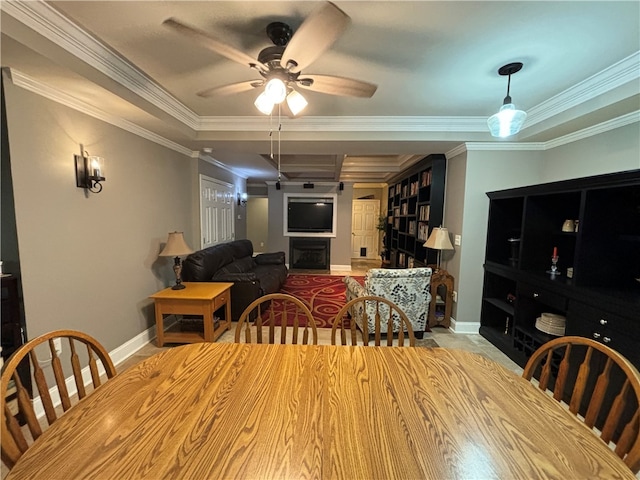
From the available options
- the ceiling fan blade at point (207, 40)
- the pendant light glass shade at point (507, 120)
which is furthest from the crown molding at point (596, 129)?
the ceiling fan blade at point (207, 40)

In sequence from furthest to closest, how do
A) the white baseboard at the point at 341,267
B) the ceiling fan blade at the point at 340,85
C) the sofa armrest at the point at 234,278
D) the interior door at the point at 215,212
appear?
the white baseboard at the point at 341,267
the interior door at the point at 215,212
the sofa armrest at the point at 234,278
the ceiling fan blade at the point at 340,85

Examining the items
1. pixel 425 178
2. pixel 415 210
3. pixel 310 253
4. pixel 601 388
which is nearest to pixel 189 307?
pixel 601 388

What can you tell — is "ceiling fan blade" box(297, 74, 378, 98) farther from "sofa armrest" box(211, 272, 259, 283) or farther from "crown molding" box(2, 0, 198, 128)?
"sofa armrest" box(211, 272, 259, 283)

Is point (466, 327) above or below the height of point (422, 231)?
below

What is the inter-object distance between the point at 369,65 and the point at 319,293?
375cm

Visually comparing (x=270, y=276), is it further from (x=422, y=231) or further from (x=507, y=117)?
(x=507, y=117)

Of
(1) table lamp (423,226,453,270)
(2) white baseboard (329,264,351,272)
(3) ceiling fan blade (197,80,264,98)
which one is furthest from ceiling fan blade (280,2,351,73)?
(2) white baseboard (329,264,351,272)

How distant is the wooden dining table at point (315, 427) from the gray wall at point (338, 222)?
586 centimetres

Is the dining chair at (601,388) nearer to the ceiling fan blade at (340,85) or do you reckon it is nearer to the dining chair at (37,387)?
the ceiling fan blade at (340,85)

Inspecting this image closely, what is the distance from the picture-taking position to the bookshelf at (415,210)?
3.84m

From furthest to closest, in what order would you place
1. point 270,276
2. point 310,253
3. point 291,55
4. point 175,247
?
point 310,253 < point 270,276 < point 175,247 < point 291,55

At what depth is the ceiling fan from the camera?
1.19 meters

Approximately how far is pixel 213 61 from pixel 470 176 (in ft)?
9.44

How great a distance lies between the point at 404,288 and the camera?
9.54 ft
